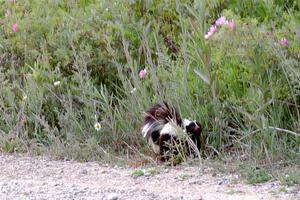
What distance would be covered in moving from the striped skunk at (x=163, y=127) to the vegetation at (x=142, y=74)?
0.20 meters

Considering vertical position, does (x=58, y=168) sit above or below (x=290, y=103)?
below

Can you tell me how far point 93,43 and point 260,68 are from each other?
2.34 meters

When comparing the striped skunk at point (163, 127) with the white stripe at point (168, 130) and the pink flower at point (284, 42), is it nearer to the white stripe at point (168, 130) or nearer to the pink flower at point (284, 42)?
the white stripe at point (168, 130)

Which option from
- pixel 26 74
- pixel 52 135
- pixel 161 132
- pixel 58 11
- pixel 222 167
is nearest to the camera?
pixel 222 167

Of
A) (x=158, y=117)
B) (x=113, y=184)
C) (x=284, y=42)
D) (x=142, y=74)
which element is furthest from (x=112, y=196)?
(x=142, y=74)

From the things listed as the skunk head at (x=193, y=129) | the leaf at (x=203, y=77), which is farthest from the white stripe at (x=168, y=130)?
the leaf at (x=203, y=77)

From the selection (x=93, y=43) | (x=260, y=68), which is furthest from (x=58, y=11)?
(x=260, y=68)

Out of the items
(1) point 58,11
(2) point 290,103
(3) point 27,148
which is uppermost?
(1) point 58,11

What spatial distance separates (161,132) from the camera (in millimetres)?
7117

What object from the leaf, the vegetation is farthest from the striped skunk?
the leaf

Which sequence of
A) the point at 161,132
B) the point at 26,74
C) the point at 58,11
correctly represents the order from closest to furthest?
the point at 161,132 → the point at 26,74 → the point at 58,11

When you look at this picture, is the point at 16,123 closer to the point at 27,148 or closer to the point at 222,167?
the point at 27,148

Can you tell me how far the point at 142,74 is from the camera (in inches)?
312

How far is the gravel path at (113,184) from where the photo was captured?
581 centimetres
